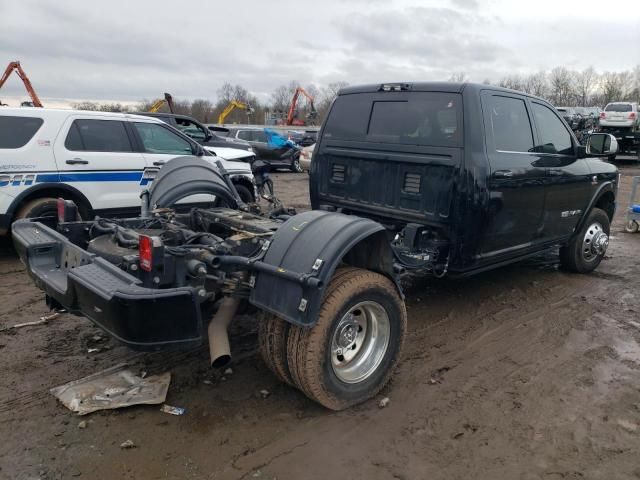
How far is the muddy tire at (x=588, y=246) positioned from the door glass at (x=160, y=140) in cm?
564

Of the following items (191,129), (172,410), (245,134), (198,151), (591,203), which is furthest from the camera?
(245,134)

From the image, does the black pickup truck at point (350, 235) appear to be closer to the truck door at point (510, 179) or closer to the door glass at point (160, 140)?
the truck door at point (510, 179)

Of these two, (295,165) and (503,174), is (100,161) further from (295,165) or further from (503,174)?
(295,165)

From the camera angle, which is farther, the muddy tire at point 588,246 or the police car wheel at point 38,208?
the police car wheel at point 38,208

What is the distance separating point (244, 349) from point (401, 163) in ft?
7.06

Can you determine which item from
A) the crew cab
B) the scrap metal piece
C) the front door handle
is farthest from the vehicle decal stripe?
the front door handle

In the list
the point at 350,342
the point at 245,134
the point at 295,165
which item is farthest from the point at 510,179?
the point at 245,134

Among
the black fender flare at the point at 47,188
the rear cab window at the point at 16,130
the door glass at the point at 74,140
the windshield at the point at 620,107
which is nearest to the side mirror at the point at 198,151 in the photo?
the door glass at the point at 74,140

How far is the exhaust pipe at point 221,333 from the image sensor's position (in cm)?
317

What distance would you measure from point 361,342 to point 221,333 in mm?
941

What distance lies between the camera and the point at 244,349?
4.15 m

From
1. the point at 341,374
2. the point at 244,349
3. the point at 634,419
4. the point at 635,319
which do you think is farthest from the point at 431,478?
the point at 635,319

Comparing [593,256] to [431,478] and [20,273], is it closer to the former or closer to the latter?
[431,478]

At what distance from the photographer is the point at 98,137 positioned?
714cm
